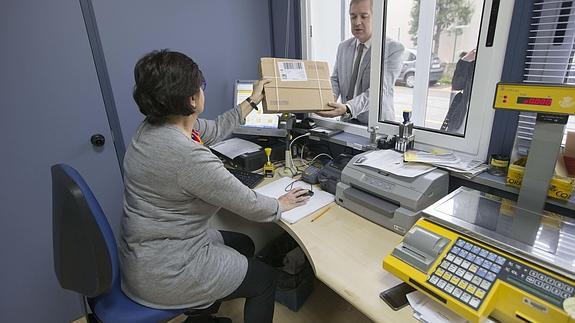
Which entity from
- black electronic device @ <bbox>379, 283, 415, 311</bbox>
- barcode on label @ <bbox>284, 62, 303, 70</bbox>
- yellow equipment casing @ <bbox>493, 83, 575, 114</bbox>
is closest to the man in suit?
barcode on label @ <bbox>284, 62, 303, 70</bbox>

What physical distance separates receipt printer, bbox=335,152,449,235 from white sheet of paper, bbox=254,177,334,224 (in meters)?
0.09

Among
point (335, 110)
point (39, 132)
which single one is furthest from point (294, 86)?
point (39, 132)

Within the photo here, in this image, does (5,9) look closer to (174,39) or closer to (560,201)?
(174,39)

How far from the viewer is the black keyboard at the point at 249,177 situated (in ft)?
5.27

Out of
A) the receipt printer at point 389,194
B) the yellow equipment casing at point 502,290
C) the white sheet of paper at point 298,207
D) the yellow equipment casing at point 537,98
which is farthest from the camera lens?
the white sheet of paper at point 298,207

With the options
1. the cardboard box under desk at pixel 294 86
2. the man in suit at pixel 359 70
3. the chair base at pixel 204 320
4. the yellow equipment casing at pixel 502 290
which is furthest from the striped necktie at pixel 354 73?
the chair base at pixel 204 320

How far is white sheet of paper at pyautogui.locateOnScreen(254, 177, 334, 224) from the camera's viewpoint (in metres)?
1.27

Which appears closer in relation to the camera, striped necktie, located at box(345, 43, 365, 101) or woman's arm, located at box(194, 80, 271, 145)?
woman's arm, located at box(194, 80, 271, 145)

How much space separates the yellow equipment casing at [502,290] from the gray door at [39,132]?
1.66m

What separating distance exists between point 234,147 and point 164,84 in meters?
0.93

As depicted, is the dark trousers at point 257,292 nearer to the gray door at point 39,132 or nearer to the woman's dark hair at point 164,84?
the woman's dark hair at point 164,84

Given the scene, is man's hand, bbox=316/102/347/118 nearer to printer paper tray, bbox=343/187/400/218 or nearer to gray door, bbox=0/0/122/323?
printer paper tray, bbox=343/187/400/218

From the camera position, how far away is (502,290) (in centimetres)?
70

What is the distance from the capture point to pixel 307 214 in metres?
1.28
